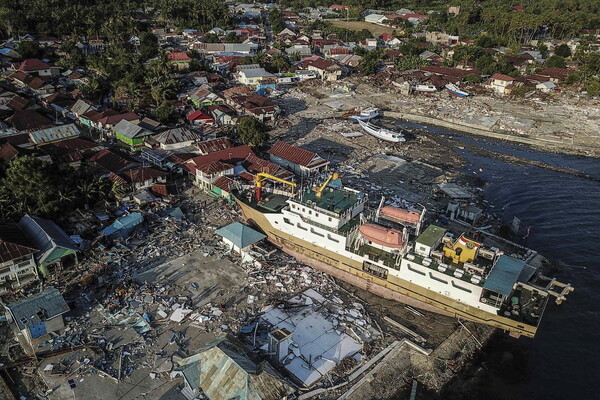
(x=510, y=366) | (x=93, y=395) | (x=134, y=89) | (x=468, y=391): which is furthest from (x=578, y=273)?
(x=134, y=89)

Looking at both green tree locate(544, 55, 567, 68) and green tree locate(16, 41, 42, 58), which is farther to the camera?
green tree locate(544, 55, 567, 68)

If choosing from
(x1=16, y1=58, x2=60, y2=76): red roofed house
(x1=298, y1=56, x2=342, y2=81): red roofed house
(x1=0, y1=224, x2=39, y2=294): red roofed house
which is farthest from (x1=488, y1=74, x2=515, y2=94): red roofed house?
(x1=16, y1=58, x2=60, y2=76): red roofed house

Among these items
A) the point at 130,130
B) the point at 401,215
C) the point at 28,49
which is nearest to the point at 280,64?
the point at 130,130

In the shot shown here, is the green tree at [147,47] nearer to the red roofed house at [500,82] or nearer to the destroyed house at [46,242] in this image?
the destroyed house at [46,242]

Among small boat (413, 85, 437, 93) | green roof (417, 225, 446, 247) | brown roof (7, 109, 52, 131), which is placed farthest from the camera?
small boat (413, 85, 437, 93)

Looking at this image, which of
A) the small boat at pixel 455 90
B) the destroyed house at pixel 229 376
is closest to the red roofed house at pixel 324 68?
the small boat at pixel 455 90

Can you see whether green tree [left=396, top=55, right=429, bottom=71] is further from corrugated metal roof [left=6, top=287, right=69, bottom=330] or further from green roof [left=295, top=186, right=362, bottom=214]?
corrugated metal roof [left=6, top=287, right=69, bottom=330]
